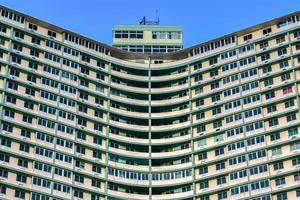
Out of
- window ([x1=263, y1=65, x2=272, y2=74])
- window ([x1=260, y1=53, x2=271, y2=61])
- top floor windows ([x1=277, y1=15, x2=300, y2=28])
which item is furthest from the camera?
top floor windows ([x1=277, y1=15, x2=300, y2=28])

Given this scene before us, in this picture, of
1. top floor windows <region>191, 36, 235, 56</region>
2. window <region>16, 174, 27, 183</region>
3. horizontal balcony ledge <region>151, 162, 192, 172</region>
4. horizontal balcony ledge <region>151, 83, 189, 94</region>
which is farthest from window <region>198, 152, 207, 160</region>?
window <region>16, 174, 27, 183</region>

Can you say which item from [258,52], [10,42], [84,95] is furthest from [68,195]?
[258,52]

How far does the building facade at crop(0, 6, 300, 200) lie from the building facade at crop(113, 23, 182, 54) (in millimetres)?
18837

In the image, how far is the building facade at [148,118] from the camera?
409 ft

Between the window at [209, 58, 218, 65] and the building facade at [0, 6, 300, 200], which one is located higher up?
the window at [209, 58, 218, 65]

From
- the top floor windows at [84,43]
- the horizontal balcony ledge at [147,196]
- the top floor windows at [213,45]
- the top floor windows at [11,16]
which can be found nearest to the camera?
the horizontal balcony ledge at [147,196]

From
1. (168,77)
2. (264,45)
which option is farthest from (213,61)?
(168,77)

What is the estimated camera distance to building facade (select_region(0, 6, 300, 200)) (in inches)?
4911

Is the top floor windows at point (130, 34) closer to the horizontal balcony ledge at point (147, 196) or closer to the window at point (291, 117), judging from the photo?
the horizontal balcony ledge at point (147, 196)

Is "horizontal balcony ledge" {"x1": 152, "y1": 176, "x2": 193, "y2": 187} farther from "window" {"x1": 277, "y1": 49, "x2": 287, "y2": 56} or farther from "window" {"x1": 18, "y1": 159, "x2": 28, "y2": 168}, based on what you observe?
"window" {"x1": 277, "y1": 49, "x2": 287, "y2": 56}

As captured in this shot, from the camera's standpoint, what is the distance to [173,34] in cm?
17175

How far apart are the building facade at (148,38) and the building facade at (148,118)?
742 inches

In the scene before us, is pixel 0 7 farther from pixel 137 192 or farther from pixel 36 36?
pixel 137 192

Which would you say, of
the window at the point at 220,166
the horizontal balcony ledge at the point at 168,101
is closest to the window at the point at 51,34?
the horizontal balcony ledge at the point at 168,101
